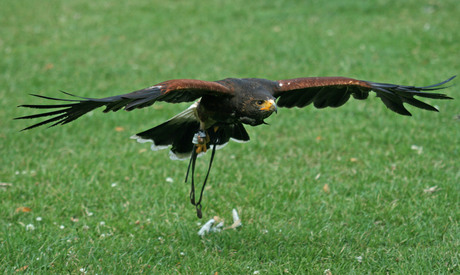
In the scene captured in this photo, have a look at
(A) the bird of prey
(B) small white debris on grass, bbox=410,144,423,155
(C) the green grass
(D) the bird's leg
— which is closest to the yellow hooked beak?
(A) the bird of prey

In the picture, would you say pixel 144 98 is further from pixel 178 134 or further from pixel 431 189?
pixel 431 189

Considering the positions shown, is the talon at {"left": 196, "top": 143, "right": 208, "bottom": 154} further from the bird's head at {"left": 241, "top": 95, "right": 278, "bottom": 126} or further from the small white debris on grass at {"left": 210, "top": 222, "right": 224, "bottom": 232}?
the small white debris on grass at {"left": 210, "top": 222, "right": 224, "bottom": 232}

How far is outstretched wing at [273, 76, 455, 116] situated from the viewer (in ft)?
14.2

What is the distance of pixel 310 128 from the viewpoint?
23.8 ft

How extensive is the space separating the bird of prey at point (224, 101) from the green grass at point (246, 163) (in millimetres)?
782

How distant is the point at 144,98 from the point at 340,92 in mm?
1943

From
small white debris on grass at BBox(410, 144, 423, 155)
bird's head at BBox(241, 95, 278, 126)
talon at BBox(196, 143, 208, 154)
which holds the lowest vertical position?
small white debris on grass at BBox(410, 144, 423, 155)

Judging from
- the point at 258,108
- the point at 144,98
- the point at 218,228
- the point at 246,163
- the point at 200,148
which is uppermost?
the point at 144,98

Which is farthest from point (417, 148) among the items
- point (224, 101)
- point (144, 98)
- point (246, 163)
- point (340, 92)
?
point (144, 98)

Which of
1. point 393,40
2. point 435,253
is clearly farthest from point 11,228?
point 393,40

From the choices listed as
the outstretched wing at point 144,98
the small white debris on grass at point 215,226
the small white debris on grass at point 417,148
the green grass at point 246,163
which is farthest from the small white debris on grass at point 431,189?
the outstretched wing at point 144,98

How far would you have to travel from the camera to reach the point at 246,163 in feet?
20.7

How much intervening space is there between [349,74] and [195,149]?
16.0ft

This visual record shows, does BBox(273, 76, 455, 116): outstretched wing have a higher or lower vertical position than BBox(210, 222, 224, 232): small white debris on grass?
higher
